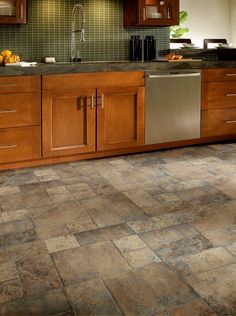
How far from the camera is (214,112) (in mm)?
4617

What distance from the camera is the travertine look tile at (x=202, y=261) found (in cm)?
210

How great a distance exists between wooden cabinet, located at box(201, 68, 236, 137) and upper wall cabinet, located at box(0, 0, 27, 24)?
5.90 feet

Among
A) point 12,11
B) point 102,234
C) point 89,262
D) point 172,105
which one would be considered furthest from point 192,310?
point 12,11

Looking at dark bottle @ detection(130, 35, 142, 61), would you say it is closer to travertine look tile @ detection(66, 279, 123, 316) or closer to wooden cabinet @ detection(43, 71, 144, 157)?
wooden cabinet @ detection(43, 71, 144, 157)

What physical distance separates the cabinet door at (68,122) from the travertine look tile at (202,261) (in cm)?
199

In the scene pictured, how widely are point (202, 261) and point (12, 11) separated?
9.11 ft

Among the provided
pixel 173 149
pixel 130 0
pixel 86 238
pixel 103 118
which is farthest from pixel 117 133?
pixel 86 238

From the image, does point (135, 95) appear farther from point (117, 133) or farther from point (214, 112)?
point (214, 112)

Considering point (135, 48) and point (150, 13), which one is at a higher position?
point (150, 13)

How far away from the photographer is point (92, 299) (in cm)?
185

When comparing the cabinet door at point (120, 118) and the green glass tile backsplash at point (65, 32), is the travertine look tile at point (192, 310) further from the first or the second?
the green glass tile backsplash at point (65, 32)

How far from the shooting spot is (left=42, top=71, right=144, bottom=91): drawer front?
3.78m

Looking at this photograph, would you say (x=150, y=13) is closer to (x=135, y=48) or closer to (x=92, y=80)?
(x=135, y=48)

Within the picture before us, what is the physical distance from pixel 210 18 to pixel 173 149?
6246mm
